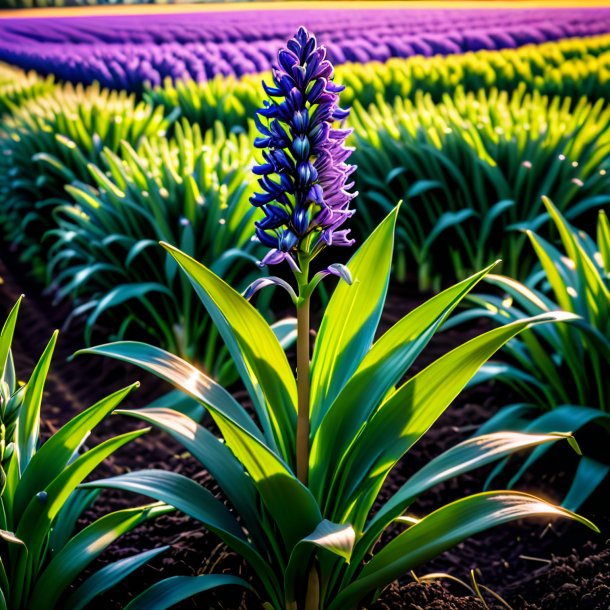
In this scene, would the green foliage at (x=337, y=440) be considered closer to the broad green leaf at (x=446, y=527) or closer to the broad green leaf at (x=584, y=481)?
the broad green leaf at (x=446, y=527)

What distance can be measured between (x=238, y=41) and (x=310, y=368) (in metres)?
11.2

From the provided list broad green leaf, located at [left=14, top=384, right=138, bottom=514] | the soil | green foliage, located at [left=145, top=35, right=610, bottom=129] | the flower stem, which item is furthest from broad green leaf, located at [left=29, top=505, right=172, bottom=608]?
green foliage, located at [left=145, top=35, right=610, bottom=129]

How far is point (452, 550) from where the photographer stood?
74.4 inches

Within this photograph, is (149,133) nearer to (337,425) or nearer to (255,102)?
(255,102)

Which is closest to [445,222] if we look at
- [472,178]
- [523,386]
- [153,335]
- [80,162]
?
[472,178]

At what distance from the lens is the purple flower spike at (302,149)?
1.10 metres

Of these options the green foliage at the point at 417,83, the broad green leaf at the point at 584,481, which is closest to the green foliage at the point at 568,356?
the broad green leaf at the point at 584,481

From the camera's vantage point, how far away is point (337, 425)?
1.28 meters

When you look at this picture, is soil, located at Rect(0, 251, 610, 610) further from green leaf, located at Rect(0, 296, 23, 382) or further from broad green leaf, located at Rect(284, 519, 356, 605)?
green leaf, located at Rect(0, 296, 23, 382)

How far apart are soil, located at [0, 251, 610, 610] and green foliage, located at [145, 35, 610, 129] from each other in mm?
2424

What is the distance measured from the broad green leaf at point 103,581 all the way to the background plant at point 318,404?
0.32ft

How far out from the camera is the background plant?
1120 mm

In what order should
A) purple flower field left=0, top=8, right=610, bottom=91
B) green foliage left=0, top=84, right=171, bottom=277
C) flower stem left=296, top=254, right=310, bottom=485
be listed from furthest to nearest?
purple flower field left=0, top=8, right=610, bottom=91, green foliage left=0, top=84, right=171, bottom=277, flower stem left=296, top=254, right=310, bottom=485

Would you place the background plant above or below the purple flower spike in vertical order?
below
